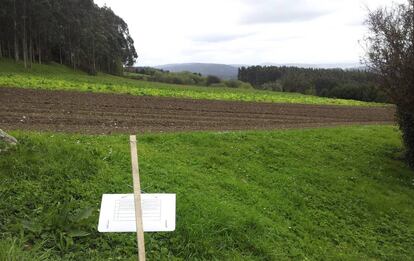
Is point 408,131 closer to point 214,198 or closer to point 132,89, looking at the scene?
point 214,198

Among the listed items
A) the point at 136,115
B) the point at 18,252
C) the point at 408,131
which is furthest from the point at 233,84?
the point at 18,252

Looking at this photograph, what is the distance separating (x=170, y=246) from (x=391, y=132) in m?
12.1

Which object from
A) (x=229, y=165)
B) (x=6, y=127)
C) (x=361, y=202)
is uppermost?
(x=6, y=127)

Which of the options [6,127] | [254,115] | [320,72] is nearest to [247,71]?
[320,72]

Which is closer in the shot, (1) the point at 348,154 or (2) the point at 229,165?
(2) the point at 229,165

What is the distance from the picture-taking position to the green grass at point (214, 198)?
522 cm

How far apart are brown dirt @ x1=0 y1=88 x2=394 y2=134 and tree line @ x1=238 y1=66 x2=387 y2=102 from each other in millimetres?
4895

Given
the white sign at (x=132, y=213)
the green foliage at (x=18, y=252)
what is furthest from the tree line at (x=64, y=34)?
the white sign at (x=132, y=213)

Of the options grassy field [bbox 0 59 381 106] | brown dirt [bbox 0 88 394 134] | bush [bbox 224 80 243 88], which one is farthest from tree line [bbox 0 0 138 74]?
brown dirt [bbox 0 88 394 134]

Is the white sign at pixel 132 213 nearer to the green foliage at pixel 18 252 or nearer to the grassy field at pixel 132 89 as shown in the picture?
the green foliage at pixel 18 252

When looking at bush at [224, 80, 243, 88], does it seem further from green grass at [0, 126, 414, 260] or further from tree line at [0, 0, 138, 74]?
green grass at [0, 126, 414, 260]

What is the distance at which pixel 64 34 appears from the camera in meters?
52.7

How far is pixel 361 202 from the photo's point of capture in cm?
823

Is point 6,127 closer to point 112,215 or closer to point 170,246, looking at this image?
point 170,246
